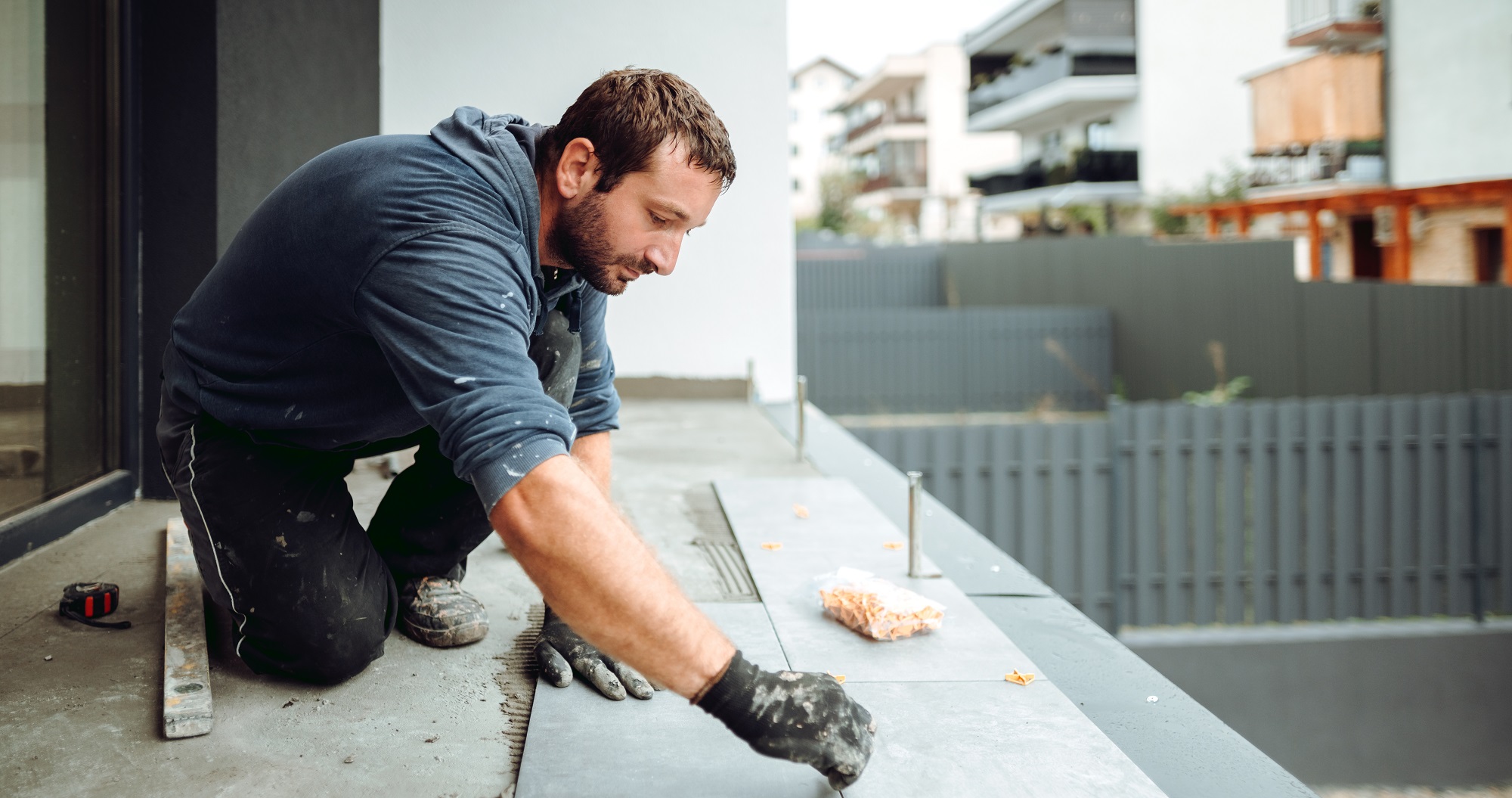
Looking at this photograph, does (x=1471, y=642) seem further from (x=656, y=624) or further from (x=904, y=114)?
(x=904, y=114)

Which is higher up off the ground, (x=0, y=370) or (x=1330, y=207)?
(x=1330, y=207)

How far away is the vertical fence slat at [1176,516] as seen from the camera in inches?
242

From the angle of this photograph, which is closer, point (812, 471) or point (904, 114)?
point (812, 471)

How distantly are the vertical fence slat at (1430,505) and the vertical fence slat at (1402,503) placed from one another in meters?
0.04

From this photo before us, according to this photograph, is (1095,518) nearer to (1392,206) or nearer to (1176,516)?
(1176,516)

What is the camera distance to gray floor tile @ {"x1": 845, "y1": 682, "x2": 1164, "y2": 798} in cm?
179

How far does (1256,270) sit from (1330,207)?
7103 mm

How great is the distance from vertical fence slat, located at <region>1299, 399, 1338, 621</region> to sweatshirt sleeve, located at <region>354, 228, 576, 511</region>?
5677 millimetres

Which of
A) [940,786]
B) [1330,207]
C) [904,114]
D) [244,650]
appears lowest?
[940,786]

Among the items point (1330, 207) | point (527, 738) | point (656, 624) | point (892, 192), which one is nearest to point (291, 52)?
point (527, 738)

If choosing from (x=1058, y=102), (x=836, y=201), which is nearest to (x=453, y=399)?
(x=1058, y=102)

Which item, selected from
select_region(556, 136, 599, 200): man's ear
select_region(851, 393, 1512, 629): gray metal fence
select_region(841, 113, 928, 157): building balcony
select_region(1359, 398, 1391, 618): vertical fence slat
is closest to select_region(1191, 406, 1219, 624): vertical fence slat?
select_region(851, 393, 1512, 629): gray metal fence

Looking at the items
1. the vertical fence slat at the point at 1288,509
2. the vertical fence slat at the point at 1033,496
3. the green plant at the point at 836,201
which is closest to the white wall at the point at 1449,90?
the vertical fence slat at the point at 1288,509

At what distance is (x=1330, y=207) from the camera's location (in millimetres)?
16469
